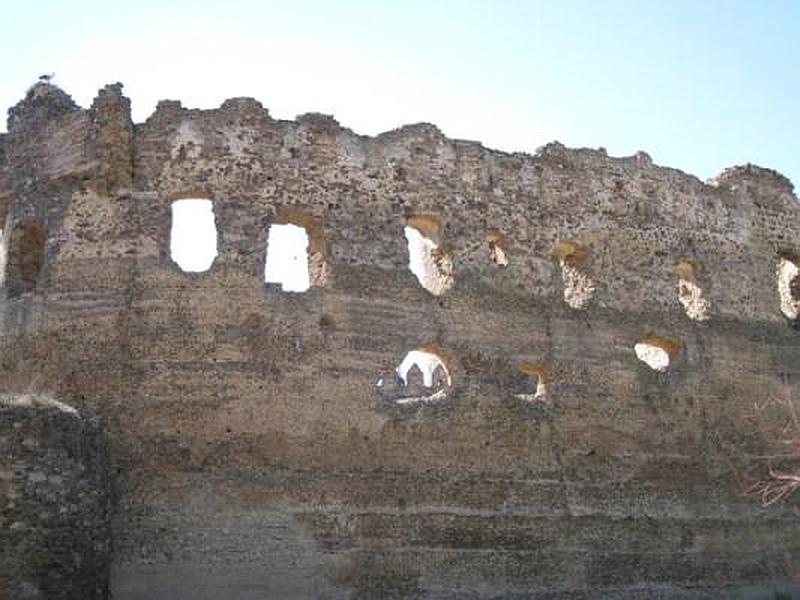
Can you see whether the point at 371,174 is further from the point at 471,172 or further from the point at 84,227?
the point at 84,227

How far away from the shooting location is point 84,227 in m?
12.5

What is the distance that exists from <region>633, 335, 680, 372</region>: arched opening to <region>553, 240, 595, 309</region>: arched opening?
1.04 m

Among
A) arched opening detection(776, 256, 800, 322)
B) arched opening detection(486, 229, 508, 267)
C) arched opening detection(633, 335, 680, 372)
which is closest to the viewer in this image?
arched opening detection(486, 229, 508, 267)

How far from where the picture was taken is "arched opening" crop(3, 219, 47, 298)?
1268 centimetres

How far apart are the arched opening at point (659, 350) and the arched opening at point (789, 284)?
2.66 metres

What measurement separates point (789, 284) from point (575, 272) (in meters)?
4.55

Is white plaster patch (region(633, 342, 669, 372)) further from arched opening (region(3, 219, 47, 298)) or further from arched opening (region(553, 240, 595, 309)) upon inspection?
arched opening (region(3, 219, 47, 298))

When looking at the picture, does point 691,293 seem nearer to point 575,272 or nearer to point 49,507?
point 575,272

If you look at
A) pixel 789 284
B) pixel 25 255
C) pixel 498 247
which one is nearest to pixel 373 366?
pixel 498 247

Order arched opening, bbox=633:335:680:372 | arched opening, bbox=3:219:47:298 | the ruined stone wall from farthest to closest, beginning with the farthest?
arched opening, bbox=633:335:680:372, arched opening, bbox=3:219:47:298, the ruined stone wall

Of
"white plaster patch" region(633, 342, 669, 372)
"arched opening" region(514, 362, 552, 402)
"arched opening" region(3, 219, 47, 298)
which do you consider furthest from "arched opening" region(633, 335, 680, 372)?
"arched opening" region(3, 219, 47, 298)

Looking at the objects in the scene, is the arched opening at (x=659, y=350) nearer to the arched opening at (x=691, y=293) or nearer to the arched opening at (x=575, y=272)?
the arched opening at (x=691, y=293)

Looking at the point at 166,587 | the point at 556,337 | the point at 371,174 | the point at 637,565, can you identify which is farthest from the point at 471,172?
the point at 166,587

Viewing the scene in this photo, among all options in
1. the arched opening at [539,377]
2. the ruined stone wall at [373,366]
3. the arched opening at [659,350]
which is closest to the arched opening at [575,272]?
the ruined stone wall at [373,366]
